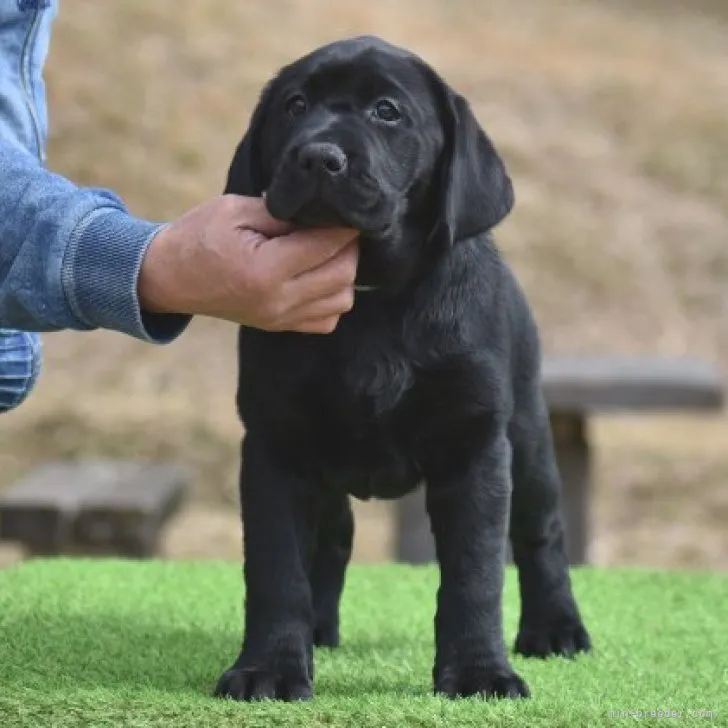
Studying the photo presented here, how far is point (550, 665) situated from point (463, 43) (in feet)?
28.8

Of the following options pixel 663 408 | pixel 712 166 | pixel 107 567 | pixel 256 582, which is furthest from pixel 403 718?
pixel 712 166

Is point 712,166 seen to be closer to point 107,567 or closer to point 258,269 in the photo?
point 107,567

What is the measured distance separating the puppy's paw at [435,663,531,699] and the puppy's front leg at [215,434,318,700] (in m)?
0.16

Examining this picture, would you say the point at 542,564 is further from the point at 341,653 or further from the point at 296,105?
the point at 296,105

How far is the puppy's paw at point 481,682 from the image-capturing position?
6.10ft

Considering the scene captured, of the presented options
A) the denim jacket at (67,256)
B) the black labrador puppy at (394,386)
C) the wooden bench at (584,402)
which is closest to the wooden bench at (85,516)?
the wooden bench at (584,402)

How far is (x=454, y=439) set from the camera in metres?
1.93

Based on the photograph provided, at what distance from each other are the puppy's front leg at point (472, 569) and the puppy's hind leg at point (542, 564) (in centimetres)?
35

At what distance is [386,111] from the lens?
1.88 m

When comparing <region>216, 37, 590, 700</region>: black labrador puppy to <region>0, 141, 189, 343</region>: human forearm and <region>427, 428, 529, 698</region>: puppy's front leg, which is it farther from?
Answer: <region>0, 141, 189, 343</region>: human forearm

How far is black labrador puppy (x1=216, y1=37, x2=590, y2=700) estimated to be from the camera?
1.88 meters

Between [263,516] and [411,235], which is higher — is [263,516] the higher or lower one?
the lower one

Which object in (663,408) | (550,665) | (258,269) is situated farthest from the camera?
(663,408)

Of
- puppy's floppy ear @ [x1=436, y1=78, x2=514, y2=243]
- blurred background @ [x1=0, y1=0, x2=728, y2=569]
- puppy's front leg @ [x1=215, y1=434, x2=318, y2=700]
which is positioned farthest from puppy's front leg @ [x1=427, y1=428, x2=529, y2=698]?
blurred background @ [x1=0, y1=0, x2=728, y2=569]
